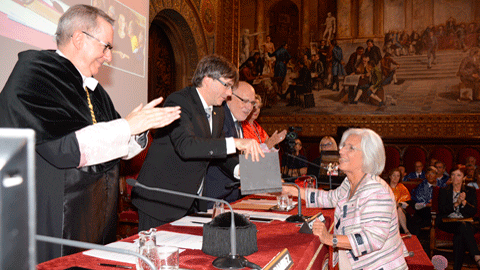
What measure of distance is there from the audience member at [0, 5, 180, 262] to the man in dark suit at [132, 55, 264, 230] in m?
0.44

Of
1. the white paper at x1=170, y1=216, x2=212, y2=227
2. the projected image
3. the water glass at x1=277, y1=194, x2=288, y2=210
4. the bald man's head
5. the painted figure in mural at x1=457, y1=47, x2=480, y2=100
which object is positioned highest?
the painted figure in mural at x1=457, y1=47, x2=480, y2=100

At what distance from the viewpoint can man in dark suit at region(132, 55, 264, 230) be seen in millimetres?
2279

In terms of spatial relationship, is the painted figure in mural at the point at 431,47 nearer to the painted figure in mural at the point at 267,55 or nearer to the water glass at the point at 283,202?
the painted figure in mural at the point at 267,55

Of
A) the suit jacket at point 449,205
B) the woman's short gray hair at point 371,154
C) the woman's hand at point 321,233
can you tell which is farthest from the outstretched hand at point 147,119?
the suit jacket at point 449,205

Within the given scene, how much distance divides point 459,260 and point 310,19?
24.4 feet

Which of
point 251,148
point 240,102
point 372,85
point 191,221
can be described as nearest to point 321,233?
point 251,148

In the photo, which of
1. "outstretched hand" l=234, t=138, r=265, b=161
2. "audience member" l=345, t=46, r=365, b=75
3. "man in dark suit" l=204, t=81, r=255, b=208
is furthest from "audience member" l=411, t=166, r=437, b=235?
"outstretched hand" l=234, t=138, r=265, b=161

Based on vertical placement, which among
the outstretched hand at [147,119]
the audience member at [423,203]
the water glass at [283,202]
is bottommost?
the audience member at [423,203]

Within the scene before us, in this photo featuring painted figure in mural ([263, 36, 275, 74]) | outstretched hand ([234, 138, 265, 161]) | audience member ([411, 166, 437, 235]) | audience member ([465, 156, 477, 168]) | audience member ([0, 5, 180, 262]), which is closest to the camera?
→ audience member ([0, 5, 180, 262])

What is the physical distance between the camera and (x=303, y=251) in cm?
179

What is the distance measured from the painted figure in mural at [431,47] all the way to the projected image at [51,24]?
766 cm

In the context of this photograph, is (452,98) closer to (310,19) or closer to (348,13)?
(348,13)

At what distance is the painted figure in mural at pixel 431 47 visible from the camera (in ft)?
31.9

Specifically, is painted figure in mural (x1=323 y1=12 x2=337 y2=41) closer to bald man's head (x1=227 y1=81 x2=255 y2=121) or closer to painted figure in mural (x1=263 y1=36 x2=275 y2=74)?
painted figure in mural (x1=263 y1=36 x2=275 y2=74)
